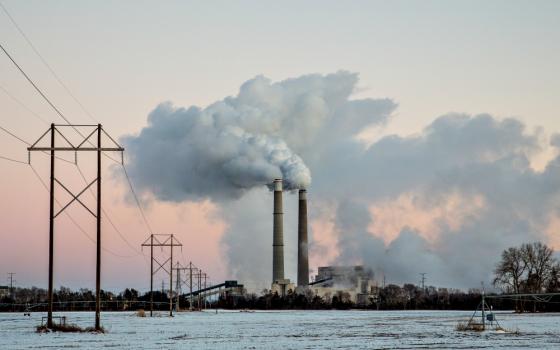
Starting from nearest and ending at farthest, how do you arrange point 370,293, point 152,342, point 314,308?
1. point 152,342
2. point 314,308
3. point 370,293

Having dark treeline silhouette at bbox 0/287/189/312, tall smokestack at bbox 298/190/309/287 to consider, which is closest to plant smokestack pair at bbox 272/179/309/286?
tall smokestack at bbox 298/190/309/287

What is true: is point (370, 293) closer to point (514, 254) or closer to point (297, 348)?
→ point (514, 254)

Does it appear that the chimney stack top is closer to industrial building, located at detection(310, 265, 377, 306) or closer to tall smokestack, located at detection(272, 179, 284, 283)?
tall smokestack, located at detection(272, 179, 284, 283)

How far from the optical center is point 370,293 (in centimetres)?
17450

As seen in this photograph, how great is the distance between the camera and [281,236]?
132125mm

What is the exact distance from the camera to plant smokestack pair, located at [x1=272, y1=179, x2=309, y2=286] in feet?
419

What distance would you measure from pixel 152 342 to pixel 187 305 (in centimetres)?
13923

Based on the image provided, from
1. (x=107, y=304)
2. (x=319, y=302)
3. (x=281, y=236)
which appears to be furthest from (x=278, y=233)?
(x=107, y=304)

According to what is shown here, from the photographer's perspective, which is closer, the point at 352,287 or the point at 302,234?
the point at 302,234

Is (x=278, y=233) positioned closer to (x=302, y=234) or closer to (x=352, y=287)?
(x=302, y=234)

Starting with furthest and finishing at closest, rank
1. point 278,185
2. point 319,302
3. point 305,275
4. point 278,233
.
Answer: point 319,302, point 305,275, point 278,233, point 278,185

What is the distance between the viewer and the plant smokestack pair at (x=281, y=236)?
128 meters

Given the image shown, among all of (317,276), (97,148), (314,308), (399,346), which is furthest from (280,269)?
(399,346)

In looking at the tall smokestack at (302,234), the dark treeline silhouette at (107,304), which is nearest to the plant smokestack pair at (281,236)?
the tall smokestack at (302,234)
